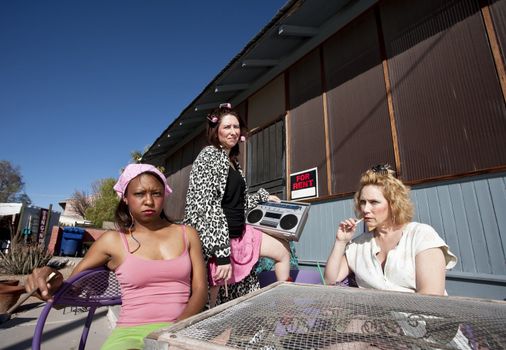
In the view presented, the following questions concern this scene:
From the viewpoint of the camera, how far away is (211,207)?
5.00 feet

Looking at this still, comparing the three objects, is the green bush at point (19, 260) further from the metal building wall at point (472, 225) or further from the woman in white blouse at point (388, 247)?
the metal building wall at point (472, 225)

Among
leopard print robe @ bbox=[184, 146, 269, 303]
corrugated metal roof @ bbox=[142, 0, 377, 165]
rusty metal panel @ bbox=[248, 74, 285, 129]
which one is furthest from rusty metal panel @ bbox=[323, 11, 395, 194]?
leopard print robe @ bbox=[184, 146, 269, 303]

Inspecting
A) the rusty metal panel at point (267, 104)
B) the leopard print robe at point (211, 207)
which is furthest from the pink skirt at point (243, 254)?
the rusty metal panel at point (267, 104)

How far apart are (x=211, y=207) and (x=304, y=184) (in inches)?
107

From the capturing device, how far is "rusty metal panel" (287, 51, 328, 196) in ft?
12.6

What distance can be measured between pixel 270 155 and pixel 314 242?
191 cm

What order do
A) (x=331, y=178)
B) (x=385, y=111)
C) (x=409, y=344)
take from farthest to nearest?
(x=331, y=178), (x=385, y=111), (x=409, y=344)

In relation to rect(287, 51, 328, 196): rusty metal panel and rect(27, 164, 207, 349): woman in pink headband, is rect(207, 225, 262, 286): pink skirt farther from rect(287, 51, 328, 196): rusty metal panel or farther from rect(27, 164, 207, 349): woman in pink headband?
rect(287, 51, 328, 196): rusty metal panel

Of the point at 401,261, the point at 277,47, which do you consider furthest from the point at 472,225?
the point at 277,47

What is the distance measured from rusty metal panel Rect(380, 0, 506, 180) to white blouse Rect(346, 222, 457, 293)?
4.34 feet

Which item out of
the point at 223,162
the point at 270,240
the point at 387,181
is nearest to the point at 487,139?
the point at 387,181

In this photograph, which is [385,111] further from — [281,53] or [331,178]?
[281,53]

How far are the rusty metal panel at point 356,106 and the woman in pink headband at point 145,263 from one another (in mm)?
2470

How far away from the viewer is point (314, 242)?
12.0 feet
